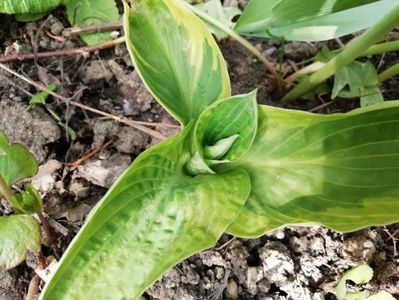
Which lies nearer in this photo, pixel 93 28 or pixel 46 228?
pixel 46 228

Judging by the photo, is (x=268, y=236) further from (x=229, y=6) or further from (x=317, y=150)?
(x=229, y=6)

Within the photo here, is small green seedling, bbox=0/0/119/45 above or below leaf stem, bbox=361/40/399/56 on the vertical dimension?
above

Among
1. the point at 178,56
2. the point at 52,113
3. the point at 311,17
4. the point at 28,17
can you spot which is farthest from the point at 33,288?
the point at 311,17

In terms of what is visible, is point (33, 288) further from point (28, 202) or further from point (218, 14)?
point (218, 14)

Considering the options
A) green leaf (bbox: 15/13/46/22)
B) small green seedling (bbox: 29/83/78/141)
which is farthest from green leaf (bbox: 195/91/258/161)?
green leaf (bbox: 15/13/46/22)

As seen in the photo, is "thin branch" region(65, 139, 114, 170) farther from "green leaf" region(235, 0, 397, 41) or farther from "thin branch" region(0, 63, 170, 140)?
"green leaf" region(235, 0, 397, 41)

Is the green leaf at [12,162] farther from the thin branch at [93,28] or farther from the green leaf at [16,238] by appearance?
the thin branch at [93,28]

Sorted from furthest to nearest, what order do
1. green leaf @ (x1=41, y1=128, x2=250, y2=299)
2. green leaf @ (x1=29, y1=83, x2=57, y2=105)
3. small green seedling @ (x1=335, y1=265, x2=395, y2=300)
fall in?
1. green leaf @ (x1=29, y1=83, x2=57, y2=105)
2. small green seedling @ (x1=335, y1=265, x2=395, y2=300)
3. green leaf @ (x1=41, y1=128, x2=250, y2=299)
